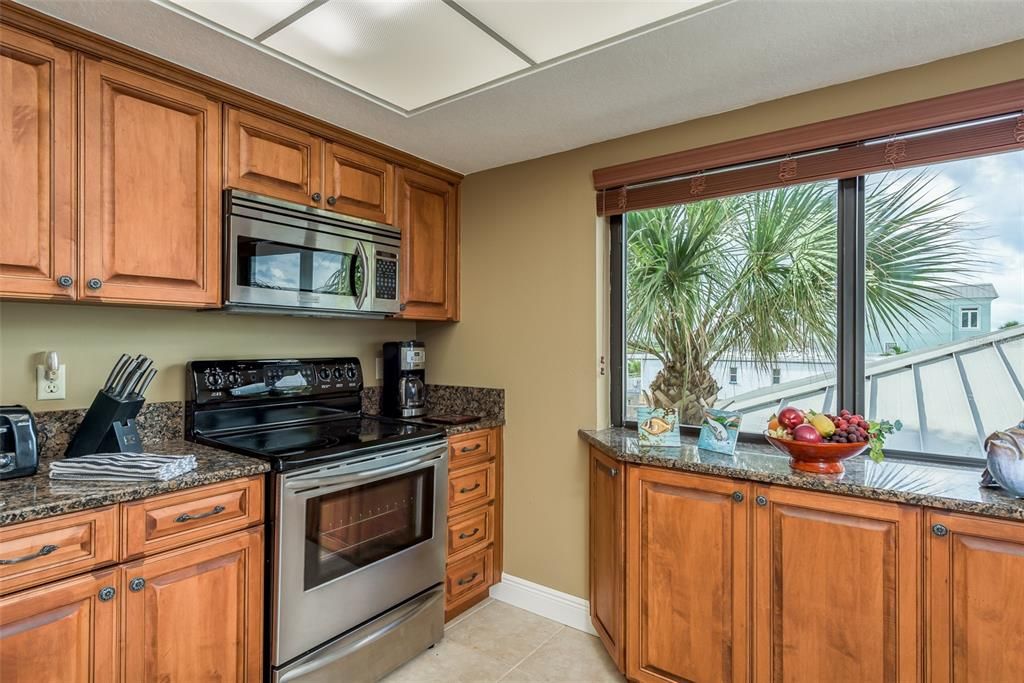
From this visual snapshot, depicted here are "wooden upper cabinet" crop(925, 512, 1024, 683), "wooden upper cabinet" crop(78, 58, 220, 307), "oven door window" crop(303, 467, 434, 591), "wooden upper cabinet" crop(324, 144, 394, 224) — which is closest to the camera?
"wooden upper cabinet" crop(925, 512, 1024, 683)

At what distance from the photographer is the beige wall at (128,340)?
181 cm

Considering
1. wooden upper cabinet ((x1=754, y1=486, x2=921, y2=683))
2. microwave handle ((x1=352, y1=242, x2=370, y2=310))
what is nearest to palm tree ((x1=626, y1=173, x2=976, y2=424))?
wooden upper cabinet ((x1=754, y1=486, x2=921, y2=683))

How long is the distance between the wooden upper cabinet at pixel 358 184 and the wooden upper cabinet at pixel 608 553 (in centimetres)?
149

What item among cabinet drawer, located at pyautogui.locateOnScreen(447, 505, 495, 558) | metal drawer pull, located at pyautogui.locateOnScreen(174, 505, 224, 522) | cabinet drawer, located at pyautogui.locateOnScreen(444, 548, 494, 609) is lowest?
cabinet drawer, located at pyautogui.locateOnScreen(444, 548, 494, 609)

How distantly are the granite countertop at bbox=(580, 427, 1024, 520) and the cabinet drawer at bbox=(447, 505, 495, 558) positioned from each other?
0.80 meters

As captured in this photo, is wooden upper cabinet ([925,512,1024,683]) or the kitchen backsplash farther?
the kitchen backsplash

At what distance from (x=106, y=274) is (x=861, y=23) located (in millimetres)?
2376

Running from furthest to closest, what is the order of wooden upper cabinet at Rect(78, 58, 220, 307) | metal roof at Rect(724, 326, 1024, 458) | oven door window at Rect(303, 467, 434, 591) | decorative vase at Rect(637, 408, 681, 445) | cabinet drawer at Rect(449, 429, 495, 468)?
1. cabinet drawer at Rect(449, 429, 495, 468)
2. decorative vase at Rect(637, 408, 681, 445)
3. oven door window at Rect(303, 467, 434, 591)
4. metal roof at Rect(724, 326, 1024, 458)
5. wooden upper cabinet at Rect(78, 58, 220, 307)

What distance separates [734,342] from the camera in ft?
7.63

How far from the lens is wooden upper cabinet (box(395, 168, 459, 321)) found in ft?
8.86

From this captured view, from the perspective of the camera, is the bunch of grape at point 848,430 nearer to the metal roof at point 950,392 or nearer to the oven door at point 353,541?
the metal roof at point 950,392

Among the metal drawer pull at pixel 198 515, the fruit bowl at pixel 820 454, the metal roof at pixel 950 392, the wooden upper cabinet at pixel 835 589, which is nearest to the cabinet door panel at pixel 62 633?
the metal drawer pull at pixel 198 515

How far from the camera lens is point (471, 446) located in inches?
104

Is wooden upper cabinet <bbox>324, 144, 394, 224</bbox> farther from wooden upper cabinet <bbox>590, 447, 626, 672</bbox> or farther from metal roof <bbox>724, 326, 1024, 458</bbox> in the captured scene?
metal roof <bbox>724, 326, 1024, 458</bbox>
